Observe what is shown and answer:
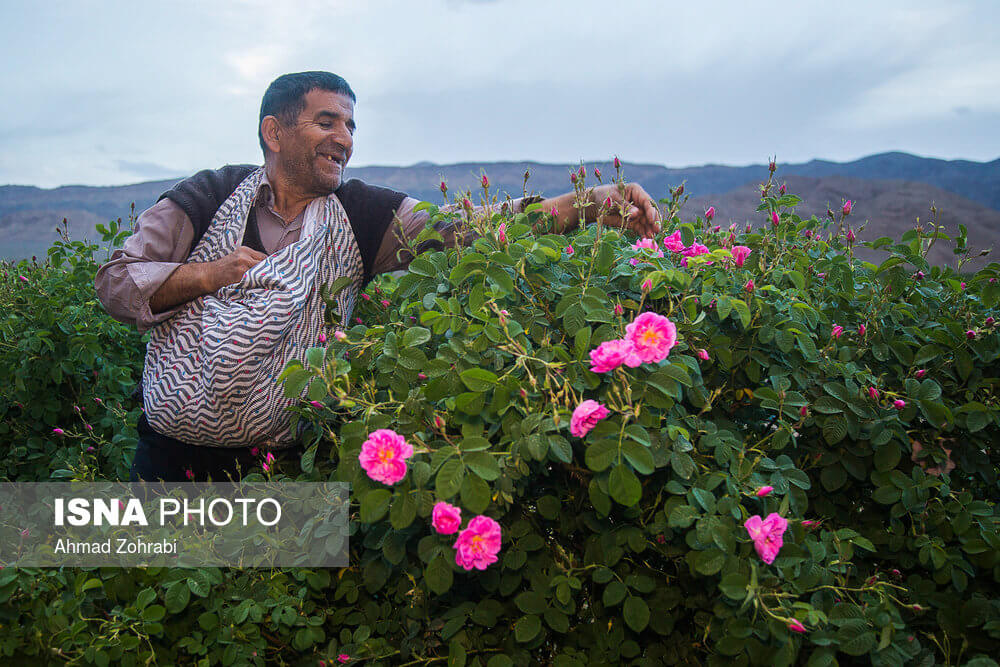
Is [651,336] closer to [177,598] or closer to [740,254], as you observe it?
[740,254]

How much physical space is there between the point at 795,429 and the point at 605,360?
555mm

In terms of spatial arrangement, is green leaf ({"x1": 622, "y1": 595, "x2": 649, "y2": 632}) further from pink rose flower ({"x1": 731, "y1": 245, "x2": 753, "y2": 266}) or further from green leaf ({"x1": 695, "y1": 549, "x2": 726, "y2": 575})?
pink rose flower ({"x1": 731, "y1": 245, "x2": 753, "y2": 266})

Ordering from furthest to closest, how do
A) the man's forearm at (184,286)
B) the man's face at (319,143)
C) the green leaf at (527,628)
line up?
the man's face at (319,143) → the man's forearm at (184,286) → the green leaf at (527,628)

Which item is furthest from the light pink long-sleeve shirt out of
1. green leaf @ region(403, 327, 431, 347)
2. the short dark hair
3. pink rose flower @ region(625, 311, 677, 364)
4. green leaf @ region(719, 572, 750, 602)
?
green leaf @ region(719, 572, 750, 602)

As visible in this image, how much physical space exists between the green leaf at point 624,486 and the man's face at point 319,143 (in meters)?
1.46

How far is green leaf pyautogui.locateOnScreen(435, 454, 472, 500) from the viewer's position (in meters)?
1.21

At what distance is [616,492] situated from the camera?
1185 mm

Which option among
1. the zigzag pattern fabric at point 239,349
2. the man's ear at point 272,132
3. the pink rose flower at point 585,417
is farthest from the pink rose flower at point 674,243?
the man's ear at point 272,132

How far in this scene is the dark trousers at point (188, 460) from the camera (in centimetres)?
209

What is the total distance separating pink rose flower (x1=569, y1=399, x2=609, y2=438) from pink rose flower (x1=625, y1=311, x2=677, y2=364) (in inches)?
5.9

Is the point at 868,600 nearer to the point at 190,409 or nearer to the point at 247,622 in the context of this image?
the point at 247,622

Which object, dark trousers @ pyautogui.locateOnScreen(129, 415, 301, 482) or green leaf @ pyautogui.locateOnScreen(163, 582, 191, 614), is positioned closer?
green leaf @ pyautogui.locateOnScreen(163, 582, 191, 614)

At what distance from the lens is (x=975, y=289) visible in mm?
1988

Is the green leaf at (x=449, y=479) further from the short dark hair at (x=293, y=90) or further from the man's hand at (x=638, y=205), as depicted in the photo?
the short dark hair at (x=293, y=90)
